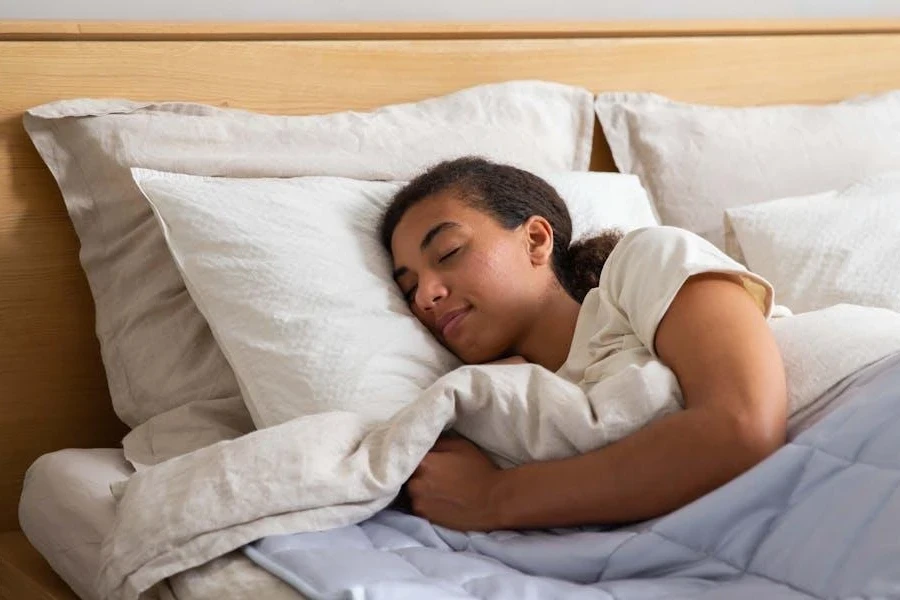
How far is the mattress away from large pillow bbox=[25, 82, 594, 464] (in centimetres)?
7

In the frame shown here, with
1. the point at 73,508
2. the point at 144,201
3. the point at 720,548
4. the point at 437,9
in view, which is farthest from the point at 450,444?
the point at 437,9

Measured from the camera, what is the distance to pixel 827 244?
1976 millimetres

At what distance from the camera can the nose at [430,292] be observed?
5.18 feet

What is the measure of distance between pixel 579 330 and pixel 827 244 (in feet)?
2.08

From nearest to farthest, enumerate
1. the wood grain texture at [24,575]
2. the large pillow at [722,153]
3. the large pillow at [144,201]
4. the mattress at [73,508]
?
the mattress at [73,508] < the wood grain texture at [24,575] < the large pillow at [144,201] < the large pillow at [722,153]

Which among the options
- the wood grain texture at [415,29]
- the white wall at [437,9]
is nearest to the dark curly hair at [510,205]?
the wood grain texture at [415,29]

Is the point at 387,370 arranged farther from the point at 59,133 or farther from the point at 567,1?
the point at 567,1

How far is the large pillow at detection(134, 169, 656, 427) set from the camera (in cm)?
152

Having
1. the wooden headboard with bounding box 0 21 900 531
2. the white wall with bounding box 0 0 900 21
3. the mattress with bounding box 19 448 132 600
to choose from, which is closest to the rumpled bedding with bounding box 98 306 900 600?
the mattress with bounding box 19 448 132 600

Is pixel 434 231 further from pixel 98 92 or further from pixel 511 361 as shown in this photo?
pixel 98 92

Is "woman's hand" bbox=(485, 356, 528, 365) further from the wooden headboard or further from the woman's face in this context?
the wooden headboard

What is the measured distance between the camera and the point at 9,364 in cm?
178

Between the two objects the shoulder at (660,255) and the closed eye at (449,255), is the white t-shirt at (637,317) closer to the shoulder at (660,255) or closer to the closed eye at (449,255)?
the shoulder at (660,255)

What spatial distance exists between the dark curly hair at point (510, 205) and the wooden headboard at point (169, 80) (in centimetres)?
38
